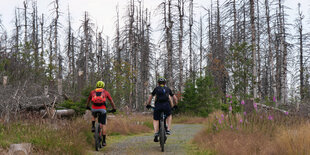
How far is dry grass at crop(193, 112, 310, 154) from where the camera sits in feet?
18.6

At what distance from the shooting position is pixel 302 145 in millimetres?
5332

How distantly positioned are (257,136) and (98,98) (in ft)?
14.3

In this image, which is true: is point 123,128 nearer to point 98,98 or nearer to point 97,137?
point 97,137

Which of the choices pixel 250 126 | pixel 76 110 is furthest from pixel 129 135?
pixel 250 126

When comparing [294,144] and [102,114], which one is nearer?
[294,144]

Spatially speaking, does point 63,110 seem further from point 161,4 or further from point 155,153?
point 161,4

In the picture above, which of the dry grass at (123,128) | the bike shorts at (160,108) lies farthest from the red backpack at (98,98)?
the dry grass at (123,128)

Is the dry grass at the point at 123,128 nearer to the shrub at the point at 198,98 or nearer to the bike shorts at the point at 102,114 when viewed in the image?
the bike shorts at the point at 102,114

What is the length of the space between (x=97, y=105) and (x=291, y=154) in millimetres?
5129

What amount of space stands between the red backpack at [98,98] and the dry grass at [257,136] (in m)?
3.05

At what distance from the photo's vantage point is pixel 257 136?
8086mm

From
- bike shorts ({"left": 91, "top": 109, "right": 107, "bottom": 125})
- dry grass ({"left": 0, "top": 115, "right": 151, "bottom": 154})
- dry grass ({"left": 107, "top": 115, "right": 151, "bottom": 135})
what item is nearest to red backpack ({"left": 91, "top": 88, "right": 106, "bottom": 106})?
bike shorts ({"left": 91, "top": 109, "right": 107, "bottom": 125})

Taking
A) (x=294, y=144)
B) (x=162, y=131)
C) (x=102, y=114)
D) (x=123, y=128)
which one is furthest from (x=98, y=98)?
(x=123, y=128)

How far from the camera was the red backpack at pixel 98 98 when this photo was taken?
27.5 ft
